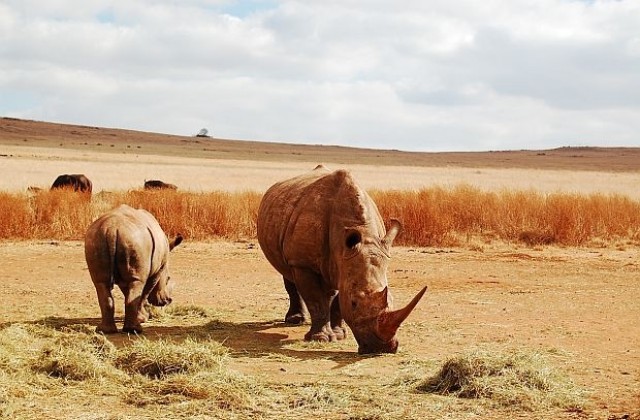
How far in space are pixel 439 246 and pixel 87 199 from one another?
346 inches

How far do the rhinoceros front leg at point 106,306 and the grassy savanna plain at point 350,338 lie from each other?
275 mm

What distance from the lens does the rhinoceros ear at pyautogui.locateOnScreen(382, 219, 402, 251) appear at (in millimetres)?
10620

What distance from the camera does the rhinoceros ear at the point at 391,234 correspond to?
10.6 m

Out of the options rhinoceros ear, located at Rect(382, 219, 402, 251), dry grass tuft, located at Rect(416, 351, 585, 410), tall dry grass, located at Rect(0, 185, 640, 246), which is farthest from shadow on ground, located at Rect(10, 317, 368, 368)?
tall dry grass, located at Rect(0, 185, 640, 246)

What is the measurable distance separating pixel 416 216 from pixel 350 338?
36.3 feet

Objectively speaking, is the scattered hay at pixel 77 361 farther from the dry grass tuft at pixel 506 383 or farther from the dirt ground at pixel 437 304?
the dry grass tuft at pixel 506 383

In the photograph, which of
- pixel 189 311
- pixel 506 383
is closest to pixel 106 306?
pixel 189 311

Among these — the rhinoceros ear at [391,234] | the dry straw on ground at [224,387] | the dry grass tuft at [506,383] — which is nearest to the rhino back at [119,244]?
the dry straw on ground at [224,387]

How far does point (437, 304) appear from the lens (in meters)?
14.2

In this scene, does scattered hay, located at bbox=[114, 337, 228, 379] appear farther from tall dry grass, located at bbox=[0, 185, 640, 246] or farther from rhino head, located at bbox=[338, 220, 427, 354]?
tall dry grass, located at bbox=[0, 185, 640, 246]

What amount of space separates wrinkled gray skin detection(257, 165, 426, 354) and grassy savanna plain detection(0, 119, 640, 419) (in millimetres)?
336

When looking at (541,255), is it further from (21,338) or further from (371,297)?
(21,338)

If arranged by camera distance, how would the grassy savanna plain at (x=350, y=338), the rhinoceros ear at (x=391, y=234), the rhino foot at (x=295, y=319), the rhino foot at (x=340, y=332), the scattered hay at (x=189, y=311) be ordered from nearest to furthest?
the grassy savanna plain at (x=350, y=338), the rhinoceros ear at (x=391, y=234), the rhino foot at (x=340, y=332), the rhino foot at (x=295, y=319), the scattered hay at (x=189, y=311)

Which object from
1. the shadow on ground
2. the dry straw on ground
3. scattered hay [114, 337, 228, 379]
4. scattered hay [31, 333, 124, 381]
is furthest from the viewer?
the shadow on ground
